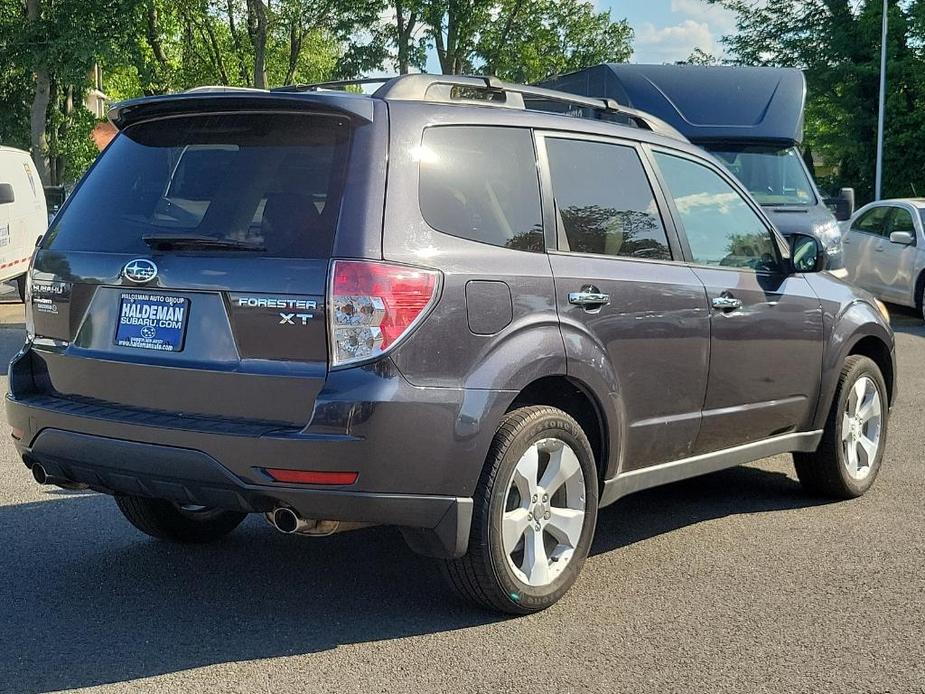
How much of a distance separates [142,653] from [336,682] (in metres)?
0.70

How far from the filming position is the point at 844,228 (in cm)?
1823

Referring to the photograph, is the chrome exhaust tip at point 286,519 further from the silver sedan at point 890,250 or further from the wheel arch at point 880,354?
the silver sedan at point 890,250

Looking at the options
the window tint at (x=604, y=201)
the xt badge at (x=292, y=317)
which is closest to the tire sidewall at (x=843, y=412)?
the window tint at (x=604, y=201)

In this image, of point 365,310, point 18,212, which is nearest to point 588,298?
point 365,310

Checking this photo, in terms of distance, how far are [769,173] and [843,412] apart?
22.4 ft

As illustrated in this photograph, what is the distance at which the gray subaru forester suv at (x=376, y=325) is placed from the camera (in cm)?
396

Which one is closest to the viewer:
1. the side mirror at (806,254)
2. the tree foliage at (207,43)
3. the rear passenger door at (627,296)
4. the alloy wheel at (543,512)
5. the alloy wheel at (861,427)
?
the alloy wheel at (543,512)

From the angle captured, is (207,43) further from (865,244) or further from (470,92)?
(470,92)

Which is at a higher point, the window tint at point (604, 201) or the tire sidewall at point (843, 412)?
the window tint at point (604, 201)

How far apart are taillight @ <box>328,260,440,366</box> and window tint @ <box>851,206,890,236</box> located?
1426cm

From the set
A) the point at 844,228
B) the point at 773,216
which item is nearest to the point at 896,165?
the point at 844,228

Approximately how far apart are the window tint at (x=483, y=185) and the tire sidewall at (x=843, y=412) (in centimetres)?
240

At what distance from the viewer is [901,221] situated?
16.6 metres

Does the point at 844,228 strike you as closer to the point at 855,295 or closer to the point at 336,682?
the point at 855,295
